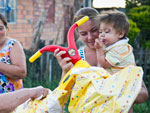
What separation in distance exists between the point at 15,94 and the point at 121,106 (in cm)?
93

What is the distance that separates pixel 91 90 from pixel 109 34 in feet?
1.99

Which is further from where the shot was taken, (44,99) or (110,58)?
(110,58)

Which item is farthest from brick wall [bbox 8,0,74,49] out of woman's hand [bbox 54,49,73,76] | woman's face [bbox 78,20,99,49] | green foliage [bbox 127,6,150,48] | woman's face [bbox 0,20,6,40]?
woman's hand [bbox 54,49,73,76]

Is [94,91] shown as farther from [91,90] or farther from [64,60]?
[64,60]

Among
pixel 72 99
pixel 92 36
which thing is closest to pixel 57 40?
pixel 92 36

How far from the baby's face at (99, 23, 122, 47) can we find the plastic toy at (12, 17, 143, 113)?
1.15 feet

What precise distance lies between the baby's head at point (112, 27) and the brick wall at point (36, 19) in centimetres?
546

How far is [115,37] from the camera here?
219 cm

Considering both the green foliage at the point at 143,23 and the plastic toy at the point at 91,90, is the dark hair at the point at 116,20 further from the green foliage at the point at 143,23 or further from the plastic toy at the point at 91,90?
the green foliage at the point at 143,23

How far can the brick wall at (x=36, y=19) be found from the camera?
7.70 metres

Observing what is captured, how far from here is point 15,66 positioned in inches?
120

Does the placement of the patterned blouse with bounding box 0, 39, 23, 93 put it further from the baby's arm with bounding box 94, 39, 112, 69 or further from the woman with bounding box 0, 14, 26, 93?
the baby's arm with bounding box 94, 39, 112, 69

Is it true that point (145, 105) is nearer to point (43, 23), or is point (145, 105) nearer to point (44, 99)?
point (44, 99)

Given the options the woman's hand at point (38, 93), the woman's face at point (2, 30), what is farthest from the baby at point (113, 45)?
the woman's face at point (2, 30)
